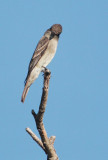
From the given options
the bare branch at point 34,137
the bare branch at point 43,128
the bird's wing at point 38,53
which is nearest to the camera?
the bare branch at point 43,128

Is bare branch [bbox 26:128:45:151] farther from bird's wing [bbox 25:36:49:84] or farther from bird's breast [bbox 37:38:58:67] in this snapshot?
bird's breast [bbox 37:38:58:67]

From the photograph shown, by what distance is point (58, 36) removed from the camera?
35.6 ft

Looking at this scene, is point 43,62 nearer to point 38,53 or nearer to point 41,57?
point 41,57

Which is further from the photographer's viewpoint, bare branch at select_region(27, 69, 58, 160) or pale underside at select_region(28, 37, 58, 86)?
pale underside at select_region(28, 37, 58, 86)

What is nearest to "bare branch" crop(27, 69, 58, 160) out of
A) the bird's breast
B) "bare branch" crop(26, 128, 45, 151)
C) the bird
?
"bare branch" crop(26, 128, 45, 151)

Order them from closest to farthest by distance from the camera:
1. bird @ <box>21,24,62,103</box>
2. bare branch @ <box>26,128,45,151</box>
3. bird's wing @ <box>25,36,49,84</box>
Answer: bare branch @ <box>26,128,45,151</box>
bird @ <box>21,24,62,103</box>
bird's wing @ <box>25,36,49,84</box>

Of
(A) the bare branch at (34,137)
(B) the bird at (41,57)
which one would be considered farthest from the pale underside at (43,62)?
(A) the bare branch at (34,137)

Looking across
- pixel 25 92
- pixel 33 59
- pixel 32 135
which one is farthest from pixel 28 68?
pixel 32 135

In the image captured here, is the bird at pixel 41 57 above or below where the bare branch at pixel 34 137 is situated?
above

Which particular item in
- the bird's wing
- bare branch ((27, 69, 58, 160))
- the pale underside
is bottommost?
bare branch ((27, 69, 58, 160))

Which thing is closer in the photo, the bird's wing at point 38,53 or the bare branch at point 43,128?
the bare branch at point 43,128

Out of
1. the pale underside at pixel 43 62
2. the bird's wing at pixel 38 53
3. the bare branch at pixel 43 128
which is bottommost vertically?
the bare branch at pixel 43 128

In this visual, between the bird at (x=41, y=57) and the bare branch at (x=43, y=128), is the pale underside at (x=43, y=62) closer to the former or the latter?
the bird at (x=41, y=57)

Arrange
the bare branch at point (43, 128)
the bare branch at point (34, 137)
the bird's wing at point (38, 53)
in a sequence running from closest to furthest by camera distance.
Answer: the bare branch at point (43, 128) < the bare branch at point (34, 137) < the bird's wing at point (38, 53)
